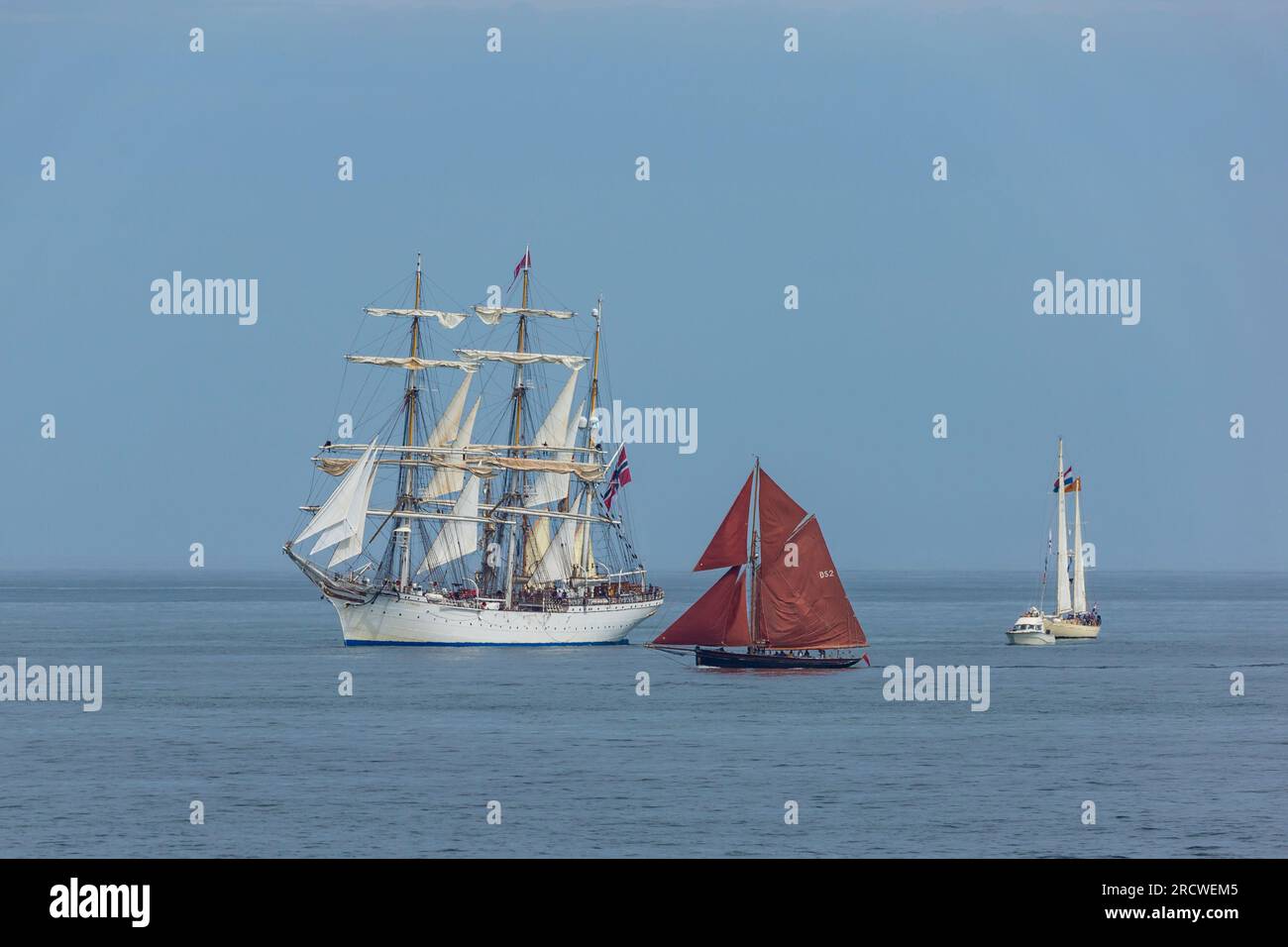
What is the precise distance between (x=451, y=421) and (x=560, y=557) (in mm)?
12368

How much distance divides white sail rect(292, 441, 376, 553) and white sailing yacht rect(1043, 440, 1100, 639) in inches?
1761

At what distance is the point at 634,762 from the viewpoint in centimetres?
6225

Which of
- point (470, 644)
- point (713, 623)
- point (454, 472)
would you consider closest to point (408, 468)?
point (454, 472)

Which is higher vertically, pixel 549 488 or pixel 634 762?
pixel 549 488

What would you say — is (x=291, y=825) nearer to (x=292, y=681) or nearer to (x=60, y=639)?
(x=292, y=681)

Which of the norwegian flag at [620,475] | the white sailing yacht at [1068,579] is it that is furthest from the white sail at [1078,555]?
the norwegian flag at [620,475]

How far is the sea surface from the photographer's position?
48.7m

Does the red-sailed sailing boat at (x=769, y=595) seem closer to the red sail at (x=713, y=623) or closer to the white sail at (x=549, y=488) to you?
the red sail at (x=713, y=623)

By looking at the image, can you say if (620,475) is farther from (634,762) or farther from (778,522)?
(634,762)

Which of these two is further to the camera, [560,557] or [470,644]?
[560,557]

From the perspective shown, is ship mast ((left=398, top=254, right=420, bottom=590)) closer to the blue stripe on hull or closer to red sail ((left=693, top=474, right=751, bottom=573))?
the blue stripe on hull

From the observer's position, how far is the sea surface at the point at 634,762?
48.7 meters

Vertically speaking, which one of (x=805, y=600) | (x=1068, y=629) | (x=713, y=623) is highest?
(x=805, y=600)
